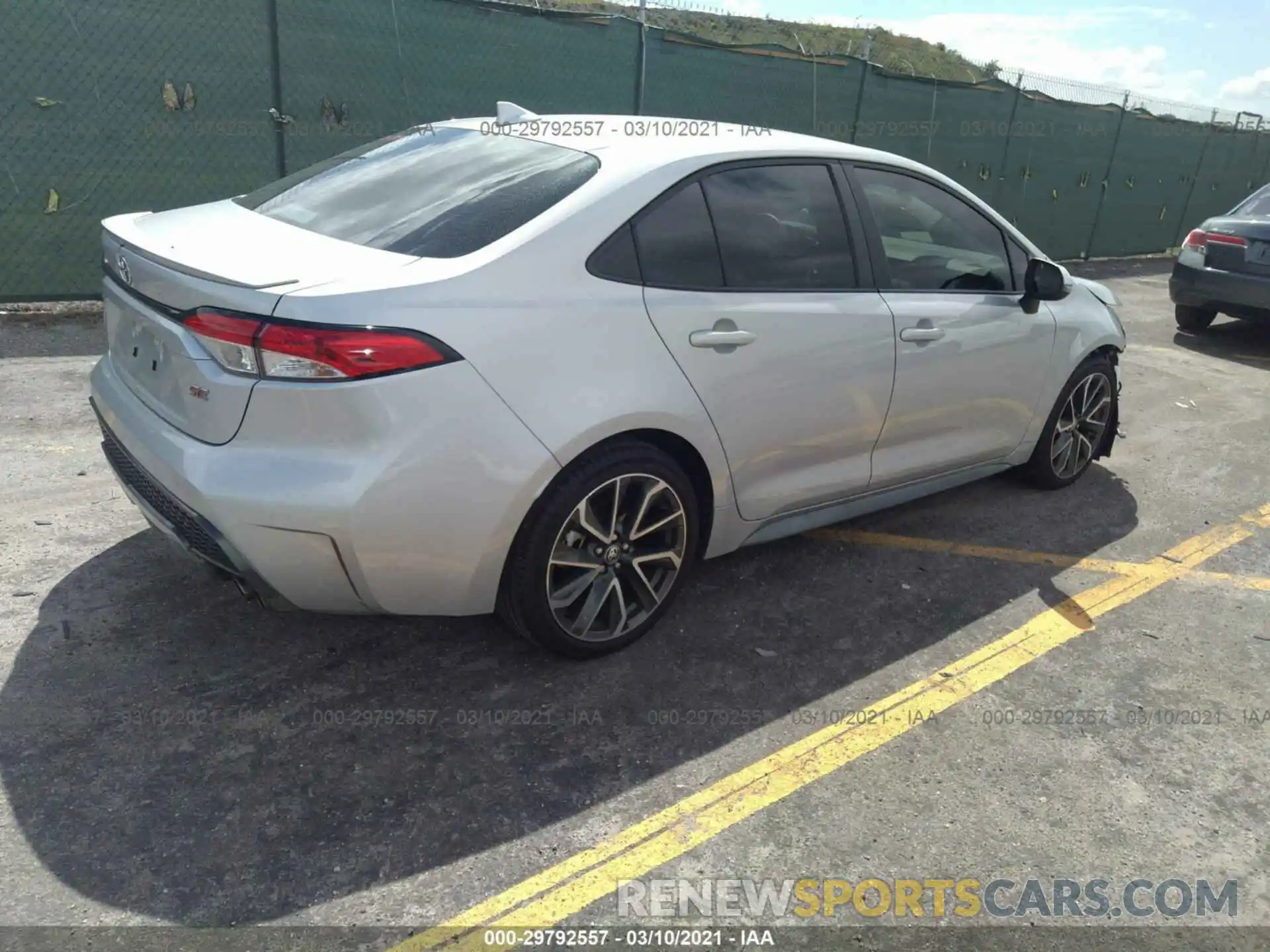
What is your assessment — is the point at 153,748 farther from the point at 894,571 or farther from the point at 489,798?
the point at 894,571

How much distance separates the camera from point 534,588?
2.96 meters

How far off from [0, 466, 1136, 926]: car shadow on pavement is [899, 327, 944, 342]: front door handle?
3.30 feet

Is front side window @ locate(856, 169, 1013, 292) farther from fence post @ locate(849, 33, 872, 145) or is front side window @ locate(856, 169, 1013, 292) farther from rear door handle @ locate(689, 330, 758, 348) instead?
fence post @ locate(849, 33, 872, 145)

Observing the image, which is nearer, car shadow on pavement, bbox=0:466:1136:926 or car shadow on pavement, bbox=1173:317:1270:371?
car shadow on pavement, bbox=0:466:1136:926

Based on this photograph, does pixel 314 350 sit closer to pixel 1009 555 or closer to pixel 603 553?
pixel 603 553

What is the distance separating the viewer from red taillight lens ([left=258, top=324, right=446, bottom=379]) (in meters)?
2.48

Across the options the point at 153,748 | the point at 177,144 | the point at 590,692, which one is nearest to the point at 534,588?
the point at 590,692

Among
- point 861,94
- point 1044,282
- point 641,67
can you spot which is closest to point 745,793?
point 1044,282

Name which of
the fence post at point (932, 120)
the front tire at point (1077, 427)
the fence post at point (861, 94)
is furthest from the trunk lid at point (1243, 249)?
the front tire at point (1077, 427)

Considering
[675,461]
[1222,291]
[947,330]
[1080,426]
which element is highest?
[947,330]

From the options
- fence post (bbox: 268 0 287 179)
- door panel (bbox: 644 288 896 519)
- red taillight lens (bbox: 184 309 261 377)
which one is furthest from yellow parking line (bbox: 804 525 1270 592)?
fence post (bbox: 268 0 287 179)

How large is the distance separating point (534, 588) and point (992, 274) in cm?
265

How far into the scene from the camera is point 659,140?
339 cm

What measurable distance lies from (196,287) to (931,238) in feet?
9.50
